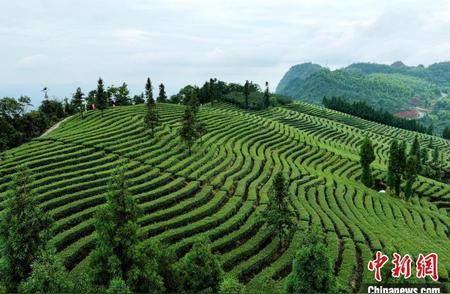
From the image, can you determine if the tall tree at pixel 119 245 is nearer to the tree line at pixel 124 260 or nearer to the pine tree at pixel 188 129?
the tree line at pixel 124 260

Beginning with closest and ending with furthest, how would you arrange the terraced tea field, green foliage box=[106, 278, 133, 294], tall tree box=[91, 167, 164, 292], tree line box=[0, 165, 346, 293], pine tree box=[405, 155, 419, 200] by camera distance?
green foliage box=[106, 278, 133, 294], tree line box=[0, 165, 346, 293], tall tree box=[91, 167, 164, 292], the terraced tea field, pine tree box=[405, 155, 419, 200]

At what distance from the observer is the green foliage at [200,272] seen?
18609mm

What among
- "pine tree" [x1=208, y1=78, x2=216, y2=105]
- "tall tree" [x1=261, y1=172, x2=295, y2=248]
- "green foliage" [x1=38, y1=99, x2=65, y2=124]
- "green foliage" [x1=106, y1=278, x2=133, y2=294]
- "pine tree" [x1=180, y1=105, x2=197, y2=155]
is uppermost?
"pine tree" [x1=208, y1=78, x2=216, y2=105]

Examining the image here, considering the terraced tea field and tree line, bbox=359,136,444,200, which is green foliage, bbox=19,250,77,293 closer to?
the terraced tea field

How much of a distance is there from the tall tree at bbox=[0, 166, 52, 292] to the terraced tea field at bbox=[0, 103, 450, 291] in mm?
5058

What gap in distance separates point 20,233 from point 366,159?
47.5 meters

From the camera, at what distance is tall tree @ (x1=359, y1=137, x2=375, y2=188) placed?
54969 mm

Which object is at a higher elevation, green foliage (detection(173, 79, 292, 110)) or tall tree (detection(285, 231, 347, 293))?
green foliage (detection(173, 79, 292, 110))

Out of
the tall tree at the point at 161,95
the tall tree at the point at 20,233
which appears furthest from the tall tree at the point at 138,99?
the tall tree at the point at 20,233

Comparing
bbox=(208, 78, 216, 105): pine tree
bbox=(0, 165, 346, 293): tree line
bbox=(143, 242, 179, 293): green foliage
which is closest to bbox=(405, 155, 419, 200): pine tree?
bbox=(0, 165, 346, 293): tree line

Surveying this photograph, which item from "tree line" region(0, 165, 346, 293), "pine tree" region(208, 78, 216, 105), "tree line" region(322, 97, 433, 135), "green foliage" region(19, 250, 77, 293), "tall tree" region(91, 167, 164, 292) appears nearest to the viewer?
"green foliage" region(19, 250, 77, 293)

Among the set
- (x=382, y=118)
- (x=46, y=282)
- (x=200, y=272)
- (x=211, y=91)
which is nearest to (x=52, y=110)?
(x=211, y=91)

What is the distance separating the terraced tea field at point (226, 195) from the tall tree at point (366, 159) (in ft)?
6.74

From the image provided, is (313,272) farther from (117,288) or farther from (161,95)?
(161,95)
